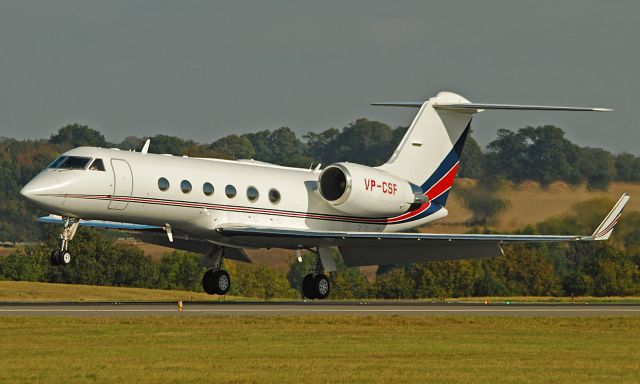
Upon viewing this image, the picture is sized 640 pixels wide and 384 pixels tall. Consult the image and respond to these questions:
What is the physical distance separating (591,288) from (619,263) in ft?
7.60

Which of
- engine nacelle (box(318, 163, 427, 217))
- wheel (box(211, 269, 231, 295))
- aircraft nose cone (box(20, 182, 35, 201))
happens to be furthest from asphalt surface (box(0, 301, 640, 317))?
engine nacelle (box(318, 163, 427, 217))

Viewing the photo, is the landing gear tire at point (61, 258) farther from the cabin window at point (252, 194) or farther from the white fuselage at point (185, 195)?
the cabin window at point (252, 194)

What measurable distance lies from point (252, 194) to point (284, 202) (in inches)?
47.6

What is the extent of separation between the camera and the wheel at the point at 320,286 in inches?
1441

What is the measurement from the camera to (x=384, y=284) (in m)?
66.2

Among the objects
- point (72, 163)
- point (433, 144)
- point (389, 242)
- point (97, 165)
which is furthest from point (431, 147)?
point (72, 163)

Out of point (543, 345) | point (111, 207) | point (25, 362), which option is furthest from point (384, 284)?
point (25, 362)

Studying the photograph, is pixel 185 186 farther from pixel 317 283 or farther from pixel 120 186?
pixel 317 283

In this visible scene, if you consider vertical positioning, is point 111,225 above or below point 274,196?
below

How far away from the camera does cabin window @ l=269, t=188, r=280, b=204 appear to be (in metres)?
35.3

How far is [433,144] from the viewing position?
1538 inches

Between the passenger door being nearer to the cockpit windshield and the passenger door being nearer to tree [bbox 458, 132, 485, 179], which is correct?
the cockpit windshield

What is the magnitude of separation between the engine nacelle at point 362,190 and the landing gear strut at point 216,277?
344 cm

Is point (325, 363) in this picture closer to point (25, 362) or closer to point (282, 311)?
point (25, 362)
